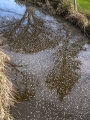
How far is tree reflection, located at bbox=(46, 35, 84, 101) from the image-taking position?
12.8m

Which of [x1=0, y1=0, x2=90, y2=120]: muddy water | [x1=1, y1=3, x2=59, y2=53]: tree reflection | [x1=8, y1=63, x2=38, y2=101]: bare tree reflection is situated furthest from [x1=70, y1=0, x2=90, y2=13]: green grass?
[x1=8, y1=63, x2=38, y2=101]: bare tree reflection

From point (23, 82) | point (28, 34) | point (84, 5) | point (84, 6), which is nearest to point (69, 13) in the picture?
point (84, 6)

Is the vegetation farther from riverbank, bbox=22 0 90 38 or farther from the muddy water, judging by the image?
the muddy water

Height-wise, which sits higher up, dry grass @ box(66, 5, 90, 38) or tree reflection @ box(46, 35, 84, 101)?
dry grass @ box(66, 5, 90, 38)

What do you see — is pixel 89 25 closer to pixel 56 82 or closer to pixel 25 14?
pixel 25 14

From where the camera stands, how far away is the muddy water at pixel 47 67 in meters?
11.1

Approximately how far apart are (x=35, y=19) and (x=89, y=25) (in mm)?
5307

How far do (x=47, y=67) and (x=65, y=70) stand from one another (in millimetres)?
Answer: 1085

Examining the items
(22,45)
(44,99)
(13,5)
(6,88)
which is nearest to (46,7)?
(13,5)

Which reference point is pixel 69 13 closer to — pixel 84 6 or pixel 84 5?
pixel 84 6

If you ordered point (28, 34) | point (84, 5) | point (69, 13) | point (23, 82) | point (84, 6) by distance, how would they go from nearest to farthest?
point (23, 82) < point (28, 34) < point (69, 13) < point (84, 6) < point (84, 5)

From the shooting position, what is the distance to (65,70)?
14.3 m

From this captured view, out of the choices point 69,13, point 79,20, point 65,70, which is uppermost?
point 79,20

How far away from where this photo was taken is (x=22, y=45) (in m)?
16.9
